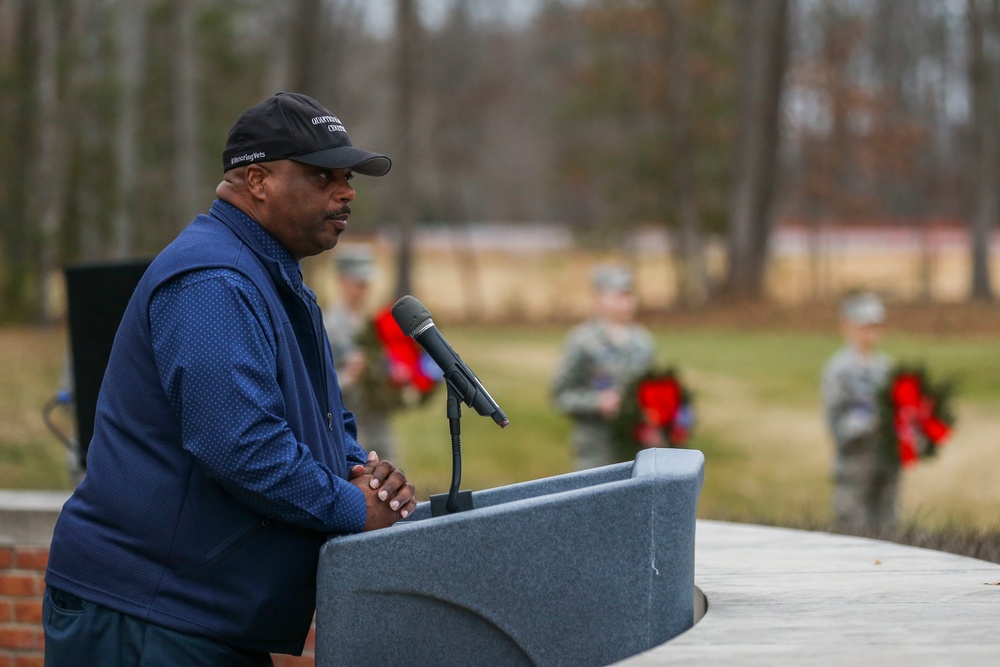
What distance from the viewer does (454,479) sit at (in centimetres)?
323

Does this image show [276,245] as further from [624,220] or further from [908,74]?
[908,74]

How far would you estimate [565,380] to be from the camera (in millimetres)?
9617

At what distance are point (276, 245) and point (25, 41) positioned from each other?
24.4 m

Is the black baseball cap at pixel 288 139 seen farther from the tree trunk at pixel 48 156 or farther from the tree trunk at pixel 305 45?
the tree trunk at pixel 48 156

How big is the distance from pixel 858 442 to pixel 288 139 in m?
7.40

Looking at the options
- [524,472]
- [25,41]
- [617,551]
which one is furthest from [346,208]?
[25,41]

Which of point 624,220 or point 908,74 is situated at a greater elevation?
point 908,74

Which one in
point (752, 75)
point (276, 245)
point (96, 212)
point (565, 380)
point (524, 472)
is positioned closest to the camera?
point (276, 245)

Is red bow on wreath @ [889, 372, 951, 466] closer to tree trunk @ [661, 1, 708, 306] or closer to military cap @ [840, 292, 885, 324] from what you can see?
military cap @ [840, 292, 885, 324]

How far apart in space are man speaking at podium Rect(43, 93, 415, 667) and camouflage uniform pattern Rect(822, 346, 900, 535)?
23.2 feet

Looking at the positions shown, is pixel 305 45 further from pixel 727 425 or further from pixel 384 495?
pixel 384 495

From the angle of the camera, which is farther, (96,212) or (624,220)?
(624,220)

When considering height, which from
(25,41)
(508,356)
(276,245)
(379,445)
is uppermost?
(25,41)

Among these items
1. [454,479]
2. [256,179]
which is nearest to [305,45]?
[256,179]
